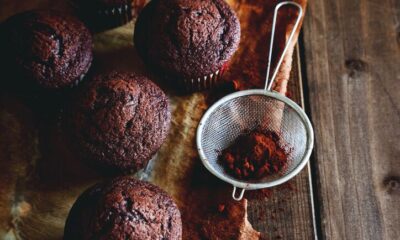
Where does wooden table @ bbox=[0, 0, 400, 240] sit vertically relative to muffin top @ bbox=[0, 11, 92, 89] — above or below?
below

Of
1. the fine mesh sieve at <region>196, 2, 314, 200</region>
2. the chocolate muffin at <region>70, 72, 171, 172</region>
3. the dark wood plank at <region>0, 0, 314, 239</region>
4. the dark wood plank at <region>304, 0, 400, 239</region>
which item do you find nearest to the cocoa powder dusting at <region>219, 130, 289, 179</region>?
the fine mesh sieve at <region>196, 2, 314, 200</region>

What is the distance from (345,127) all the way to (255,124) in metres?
0.57

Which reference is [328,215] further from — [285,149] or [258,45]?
[258,45]

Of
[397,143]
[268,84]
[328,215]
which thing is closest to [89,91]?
[268,84]

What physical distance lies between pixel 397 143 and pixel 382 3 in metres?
1.08

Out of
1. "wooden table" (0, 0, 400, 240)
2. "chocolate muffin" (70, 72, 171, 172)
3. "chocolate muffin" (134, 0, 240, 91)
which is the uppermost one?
"chocolate muffin" (134, 0, 240, 91)

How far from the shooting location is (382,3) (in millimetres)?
4336

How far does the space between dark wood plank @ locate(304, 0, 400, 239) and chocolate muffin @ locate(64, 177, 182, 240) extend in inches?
37.1

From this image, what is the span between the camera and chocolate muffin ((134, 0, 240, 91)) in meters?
3.73

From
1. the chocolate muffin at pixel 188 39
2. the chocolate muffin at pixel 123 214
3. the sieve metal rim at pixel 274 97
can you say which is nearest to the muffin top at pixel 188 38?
the chocolate muffin at pixel 188 39

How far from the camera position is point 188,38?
3.72 meters

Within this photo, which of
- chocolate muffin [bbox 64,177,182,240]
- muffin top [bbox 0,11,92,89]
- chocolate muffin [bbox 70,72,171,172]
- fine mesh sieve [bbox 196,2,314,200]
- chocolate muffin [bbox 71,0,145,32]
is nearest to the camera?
chocolate muffin [bbox 64,177,182,240]

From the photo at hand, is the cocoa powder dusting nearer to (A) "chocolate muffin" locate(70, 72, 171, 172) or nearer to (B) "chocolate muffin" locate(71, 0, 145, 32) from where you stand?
(A) "chocolate muffin" locate(70, 72, 171, 172)

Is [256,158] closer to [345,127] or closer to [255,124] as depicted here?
[255,124]
